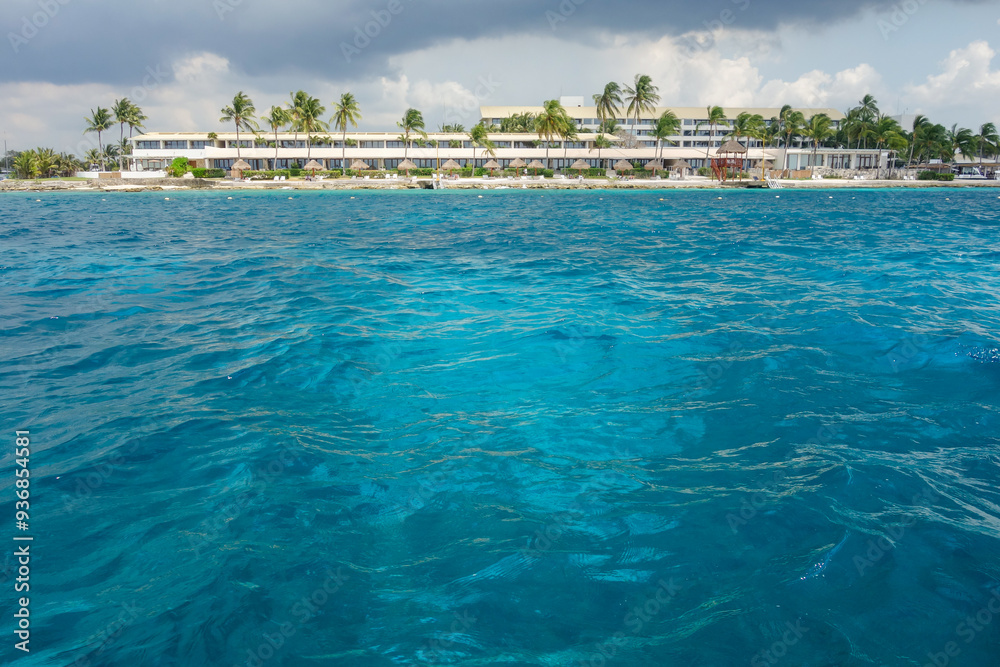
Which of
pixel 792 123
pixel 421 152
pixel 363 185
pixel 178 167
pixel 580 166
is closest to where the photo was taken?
pixel 363 185

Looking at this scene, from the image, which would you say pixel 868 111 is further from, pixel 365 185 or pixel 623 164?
pixel 365 185

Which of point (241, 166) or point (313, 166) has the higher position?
point (313, 166)

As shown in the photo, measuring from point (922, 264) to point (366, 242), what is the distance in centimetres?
1883

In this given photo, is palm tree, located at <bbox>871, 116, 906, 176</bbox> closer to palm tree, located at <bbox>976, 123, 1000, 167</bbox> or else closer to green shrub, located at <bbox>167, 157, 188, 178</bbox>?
palm tree, located at <bbox>976, 123, 1000, 167</bbox>

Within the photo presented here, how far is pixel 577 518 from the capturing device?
482cm

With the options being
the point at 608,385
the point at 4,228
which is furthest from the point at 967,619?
the point at 4,228

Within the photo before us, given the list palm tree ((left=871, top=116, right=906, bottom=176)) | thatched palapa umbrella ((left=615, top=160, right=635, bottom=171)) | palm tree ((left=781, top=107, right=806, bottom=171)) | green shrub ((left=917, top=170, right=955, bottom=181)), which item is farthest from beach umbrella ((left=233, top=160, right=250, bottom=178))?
green shrub ((left=917, top=170, right=955, bottom=181))

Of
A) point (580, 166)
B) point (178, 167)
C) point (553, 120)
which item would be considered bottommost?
point (178, 167)

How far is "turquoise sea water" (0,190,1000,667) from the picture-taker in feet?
12.1

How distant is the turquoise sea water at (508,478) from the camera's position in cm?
370

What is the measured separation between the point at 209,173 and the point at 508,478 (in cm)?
7721

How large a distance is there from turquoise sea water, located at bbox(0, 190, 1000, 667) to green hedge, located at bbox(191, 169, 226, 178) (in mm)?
64726

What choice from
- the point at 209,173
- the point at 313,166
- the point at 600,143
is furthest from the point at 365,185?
the point at 600,143

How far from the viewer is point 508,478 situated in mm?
5406
